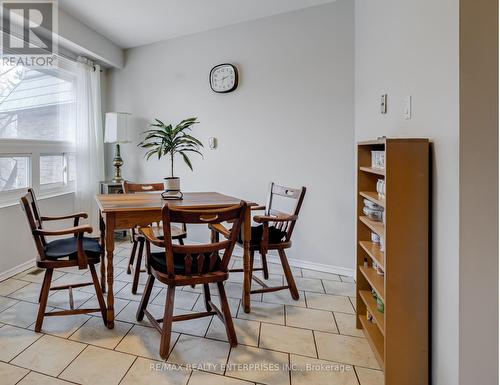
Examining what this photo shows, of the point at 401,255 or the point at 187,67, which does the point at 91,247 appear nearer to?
the point at 401,255

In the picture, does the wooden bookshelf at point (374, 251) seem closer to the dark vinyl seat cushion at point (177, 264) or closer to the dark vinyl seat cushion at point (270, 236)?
the dark vinyl seat cushion at point (270, 236)

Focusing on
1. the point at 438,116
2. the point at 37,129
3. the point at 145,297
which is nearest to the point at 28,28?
the point at 37,129

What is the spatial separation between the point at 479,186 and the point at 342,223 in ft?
5.91

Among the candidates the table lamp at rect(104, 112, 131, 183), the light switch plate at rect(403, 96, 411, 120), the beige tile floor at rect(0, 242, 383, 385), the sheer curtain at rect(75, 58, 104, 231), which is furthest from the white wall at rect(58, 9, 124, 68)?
the light switch plate at rect(403, 96, 411, 120)

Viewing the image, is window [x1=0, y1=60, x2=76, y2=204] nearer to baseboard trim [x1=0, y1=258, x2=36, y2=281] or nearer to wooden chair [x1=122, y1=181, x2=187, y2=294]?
baseboard trim [x1=0, y1=258, x2=36, y2=281]

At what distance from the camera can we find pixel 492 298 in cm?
110

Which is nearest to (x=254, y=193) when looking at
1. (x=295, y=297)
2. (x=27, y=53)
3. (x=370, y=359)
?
(x=295, y=297)

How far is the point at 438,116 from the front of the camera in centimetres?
126

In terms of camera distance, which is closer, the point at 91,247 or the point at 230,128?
the point at 91,247

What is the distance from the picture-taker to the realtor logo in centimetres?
260

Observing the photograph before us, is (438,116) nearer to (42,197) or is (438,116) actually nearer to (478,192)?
(478,192)

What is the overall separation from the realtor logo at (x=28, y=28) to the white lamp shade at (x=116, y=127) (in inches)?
32.8

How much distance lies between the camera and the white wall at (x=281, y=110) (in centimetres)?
284

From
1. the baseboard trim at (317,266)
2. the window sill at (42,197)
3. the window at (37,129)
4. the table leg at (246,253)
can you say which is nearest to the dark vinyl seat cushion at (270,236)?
the table leg at (246,253)
